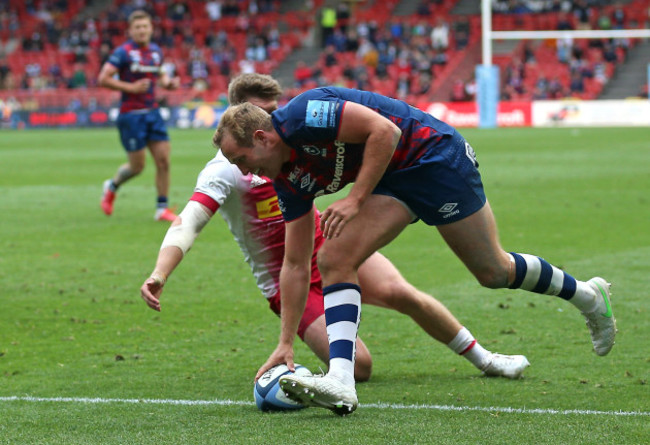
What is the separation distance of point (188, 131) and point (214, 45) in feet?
37.3

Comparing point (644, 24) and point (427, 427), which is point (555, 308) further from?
point (644, 24)

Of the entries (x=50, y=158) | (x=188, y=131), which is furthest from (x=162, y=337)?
(x=188, y=131)

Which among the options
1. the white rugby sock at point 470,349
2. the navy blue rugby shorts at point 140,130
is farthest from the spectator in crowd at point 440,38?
the white rugby sock at point 470,349

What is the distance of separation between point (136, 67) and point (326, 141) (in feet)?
29.1

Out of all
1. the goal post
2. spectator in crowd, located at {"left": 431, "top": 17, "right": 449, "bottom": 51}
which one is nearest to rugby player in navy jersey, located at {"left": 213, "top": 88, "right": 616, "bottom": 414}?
the goal post

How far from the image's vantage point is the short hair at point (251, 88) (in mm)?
5172

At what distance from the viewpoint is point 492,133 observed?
30438 mm

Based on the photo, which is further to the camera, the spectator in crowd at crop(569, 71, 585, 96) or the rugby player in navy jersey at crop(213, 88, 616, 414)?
the spectator in crowd at crop(569, 71, 585, 96)

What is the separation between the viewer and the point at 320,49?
149 feet

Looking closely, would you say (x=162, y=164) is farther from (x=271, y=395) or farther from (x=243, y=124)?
(x=243, y=124)

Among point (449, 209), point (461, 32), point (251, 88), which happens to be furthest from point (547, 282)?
point (461, 32)

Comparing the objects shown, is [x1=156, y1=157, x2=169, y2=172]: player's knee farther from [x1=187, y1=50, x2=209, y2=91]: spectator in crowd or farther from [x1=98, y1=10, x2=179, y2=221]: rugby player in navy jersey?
[x1=187, y1=50, x2=209, y2=91]: spectator in crowd

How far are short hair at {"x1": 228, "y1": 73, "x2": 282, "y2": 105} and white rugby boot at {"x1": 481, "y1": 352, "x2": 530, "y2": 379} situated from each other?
1.81 metres

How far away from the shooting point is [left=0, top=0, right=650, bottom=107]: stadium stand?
127 feet
